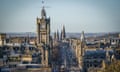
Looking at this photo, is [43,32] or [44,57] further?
[43,32]

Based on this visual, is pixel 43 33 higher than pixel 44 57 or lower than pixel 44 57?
higher

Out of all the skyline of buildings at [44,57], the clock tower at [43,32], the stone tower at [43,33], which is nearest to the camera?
the skyline of buildings at [44,57]

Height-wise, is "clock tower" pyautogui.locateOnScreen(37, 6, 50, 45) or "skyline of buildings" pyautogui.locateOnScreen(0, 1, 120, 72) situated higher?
"clock tower" pyautogui.locateOnScreen(37, 6, 50, 45)


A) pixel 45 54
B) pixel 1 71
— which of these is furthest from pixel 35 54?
pixel 1 71

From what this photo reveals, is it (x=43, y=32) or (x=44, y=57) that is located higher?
(x=43, y=32)

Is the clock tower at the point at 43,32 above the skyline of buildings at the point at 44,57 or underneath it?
above

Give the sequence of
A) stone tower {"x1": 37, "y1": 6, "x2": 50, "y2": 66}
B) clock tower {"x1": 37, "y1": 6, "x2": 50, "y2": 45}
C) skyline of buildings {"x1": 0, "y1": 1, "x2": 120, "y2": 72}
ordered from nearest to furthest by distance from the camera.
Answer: skyline of buildings {"x1": 0, "y1": 1, "x2": 120, "y2": 72} < stone tower {"x1": 37, "y1": 6, "x2": 50, "y2": 66} < clock tower {"x1": 37, "y1": 6, "x2": 50, "y2": 45}

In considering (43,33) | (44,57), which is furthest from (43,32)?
(44,57)

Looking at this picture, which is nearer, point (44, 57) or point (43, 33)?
point (44, 57)

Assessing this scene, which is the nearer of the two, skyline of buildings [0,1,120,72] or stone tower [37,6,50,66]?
skyline of buildings [0,1,120,72]

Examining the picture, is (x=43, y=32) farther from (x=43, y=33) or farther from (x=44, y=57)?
(x=44, y=57)

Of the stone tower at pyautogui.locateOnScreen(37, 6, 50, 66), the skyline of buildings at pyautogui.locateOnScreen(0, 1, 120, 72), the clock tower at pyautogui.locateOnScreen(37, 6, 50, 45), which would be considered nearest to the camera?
the skyline of buildings at pyautogui.locateOnScreen(0, 1, 120, 72)

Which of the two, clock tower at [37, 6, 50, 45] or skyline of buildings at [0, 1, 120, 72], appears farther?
clock tower at [37, 6, 50, 45]

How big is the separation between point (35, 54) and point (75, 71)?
1.79 metres
